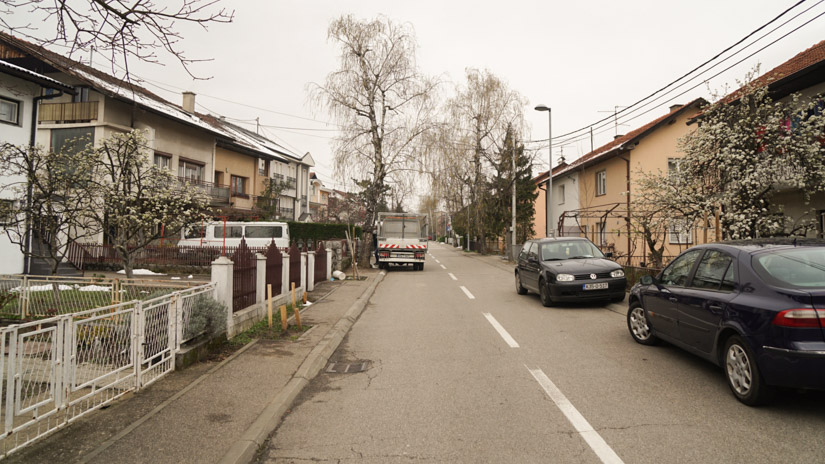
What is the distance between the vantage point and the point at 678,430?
3814 millimetres

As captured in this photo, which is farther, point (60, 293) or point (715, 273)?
point (60, 293)

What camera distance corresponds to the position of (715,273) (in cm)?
519

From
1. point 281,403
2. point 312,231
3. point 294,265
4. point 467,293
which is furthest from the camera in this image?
point 312,231

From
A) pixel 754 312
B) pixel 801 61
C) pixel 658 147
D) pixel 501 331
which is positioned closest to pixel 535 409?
pixel 754 312

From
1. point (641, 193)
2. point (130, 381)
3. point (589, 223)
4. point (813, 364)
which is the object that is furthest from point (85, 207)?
point (589, 223)

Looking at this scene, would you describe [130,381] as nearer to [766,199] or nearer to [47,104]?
[766,199]

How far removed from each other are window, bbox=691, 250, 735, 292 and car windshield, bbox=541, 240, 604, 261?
6.08 metres

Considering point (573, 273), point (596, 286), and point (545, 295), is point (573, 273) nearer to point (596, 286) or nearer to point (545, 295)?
point (596, 286)

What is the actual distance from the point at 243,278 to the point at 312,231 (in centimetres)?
2425

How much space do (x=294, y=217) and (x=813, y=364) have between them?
43.9 metres

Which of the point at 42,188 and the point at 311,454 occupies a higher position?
the point at 42,188

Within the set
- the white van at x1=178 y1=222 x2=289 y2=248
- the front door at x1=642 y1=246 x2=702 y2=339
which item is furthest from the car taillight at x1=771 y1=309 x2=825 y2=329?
the white van at x1=178 y1=222 x2=289 y2=248

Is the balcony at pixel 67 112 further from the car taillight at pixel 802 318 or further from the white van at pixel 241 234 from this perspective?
the car taillight at pixel 802 318

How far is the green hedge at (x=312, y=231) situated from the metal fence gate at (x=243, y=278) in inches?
801
